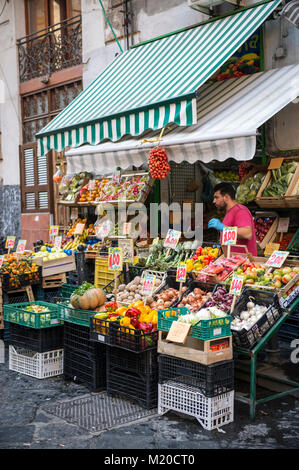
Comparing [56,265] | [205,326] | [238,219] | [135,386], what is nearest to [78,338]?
[135,386]

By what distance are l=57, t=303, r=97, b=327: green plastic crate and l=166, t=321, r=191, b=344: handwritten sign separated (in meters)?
1.21

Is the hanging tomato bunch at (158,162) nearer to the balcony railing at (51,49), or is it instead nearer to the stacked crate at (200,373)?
the stacked crate at (200,373)

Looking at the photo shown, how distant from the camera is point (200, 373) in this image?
473cm

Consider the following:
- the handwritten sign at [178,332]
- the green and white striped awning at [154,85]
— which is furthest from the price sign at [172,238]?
the handwritten sign at [178,332]

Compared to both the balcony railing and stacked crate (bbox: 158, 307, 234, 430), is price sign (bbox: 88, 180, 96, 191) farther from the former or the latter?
stacked crate (bbox: 158, 307, 234, 430)

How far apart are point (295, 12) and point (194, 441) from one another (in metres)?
5.65

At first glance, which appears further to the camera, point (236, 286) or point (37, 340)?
point (37, 340)

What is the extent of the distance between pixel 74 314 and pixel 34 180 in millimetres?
7871

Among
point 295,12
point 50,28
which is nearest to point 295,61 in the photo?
point 295,12

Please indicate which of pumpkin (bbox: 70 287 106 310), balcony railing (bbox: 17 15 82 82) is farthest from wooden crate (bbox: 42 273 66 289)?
balcony railing (bbox: 17 15 82 82)

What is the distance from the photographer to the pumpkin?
5871 mm

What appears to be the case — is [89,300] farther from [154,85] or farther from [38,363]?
[154,85]

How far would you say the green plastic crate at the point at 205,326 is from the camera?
184 inches

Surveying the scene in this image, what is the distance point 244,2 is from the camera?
8258 millimetres
